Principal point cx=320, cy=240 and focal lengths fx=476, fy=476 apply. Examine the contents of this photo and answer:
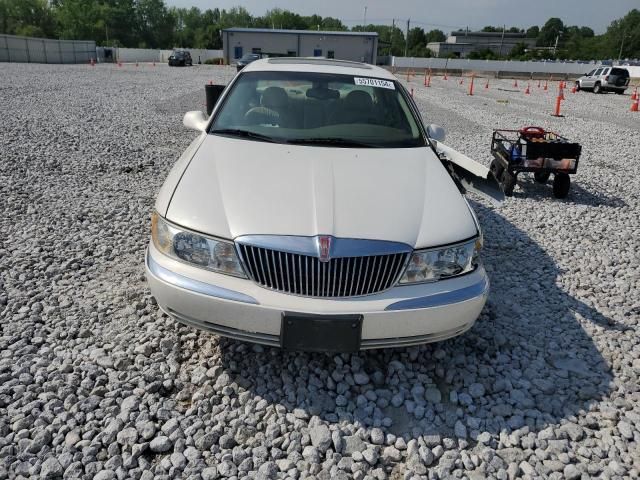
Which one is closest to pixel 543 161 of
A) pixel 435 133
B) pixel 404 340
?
pixel 435 133

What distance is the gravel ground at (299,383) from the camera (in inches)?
87.6

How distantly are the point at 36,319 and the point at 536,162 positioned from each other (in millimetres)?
5916

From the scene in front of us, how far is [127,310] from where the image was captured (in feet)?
10.8

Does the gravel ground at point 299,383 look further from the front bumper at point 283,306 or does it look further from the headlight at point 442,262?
the headlight at point 442,262

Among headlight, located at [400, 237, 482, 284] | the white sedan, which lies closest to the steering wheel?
the white sedan

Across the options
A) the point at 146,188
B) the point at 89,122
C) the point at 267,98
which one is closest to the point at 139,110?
the point at 89,122

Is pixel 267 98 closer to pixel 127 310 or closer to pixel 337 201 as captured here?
pixel 337 201

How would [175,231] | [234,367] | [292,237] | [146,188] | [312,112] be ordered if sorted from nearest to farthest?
[292,237], [175,231], [234,367], [312,112], [146,188]

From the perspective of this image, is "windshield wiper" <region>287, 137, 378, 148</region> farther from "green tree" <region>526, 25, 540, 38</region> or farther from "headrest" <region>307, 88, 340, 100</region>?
"green tree" <region>526, 25, 540, 38</region>

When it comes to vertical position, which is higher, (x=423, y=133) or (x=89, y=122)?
(x=423, y=133)

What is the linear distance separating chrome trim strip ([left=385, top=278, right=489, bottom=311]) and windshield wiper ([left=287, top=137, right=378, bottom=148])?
54.1 inches

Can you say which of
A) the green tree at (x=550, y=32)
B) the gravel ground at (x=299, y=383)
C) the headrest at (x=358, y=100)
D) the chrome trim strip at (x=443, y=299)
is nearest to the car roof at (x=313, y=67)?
the headrest at (x=358, y=100)

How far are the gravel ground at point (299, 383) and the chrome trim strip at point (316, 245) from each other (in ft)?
2.72

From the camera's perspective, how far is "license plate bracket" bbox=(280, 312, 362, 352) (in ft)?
7.52
